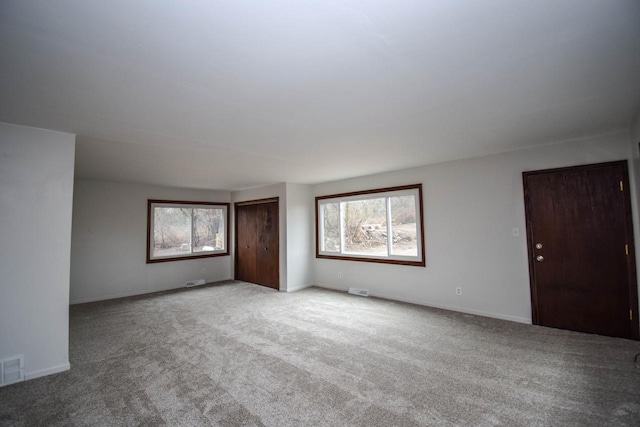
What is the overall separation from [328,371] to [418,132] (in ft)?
8.43

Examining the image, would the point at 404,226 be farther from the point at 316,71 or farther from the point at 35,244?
the point at 35,244

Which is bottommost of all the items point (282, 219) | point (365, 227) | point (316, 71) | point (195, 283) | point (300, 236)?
point (195, 283)

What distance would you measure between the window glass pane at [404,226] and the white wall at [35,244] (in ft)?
15.0

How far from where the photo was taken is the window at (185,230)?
20.2 ft

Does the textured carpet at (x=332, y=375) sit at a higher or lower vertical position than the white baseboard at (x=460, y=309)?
lower

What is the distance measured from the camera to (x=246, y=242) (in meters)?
7.01

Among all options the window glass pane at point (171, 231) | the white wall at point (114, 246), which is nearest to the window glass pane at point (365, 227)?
the window glass pane at point (171, 231)

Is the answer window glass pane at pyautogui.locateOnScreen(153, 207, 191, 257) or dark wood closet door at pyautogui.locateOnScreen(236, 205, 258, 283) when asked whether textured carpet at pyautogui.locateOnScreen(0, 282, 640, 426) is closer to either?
window glass pane at pyautogui.locateOnScreen(153, 207, 191, 257)

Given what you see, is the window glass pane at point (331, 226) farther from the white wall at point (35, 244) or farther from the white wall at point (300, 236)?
the white wall at point (35, 244)

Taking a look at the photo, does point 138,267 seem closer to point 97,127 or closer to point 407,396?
point 97,127

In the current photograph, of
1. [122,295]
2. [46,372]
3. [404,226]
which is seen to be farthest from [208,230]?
[404,226]

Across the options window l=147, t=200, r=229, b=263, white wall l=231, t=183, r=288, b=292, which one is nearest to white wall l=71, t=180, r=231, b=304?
window l=147, t=200, r=229, b=263

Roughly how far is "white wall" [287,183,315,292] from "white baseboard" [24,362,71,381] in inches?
142

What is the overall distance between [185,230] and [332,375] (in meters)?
5.46
